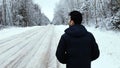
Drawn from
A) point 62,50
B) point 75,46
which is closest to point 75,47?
point 75,46

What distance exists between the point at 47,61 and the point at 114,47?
16.7 ft

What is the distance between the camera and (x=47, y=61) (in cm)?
1255

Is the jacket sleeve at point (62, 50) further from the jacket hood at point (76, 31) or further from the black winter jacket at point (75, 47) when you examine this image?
the jacket hood at point (76, 31)

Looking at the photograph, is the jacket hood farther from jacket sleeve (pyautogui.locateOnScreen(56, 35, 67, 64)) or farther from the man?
jacket sleeve (pyautogui.locateOnScreen(56, 35, 67, 64))

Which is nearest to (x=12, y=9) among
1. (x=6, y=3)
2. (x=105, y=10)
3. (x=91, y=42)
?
(x=6, y=3)

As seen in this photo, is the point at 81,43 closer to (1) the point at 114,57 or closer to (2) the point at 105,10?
(1) the point at 114,57

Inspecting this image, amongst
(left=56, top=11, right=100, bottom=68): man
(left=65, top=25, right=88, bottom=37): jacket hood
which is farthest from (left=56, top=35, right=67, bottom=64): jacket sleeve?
(left=65, top=25, right=88, bottom=37): jacket hood

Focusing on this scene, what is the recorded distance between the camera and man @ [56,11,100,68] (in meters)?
4.73

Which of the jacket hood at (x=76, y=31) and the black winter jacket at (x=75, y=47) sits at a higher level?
the jacket hood at (x=76, y=31)

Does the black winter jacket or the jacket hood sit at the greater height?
the jacket hood

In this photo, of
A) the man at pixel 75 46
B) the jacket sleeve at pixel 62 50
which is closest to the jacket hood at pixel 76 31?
the man at pixel 75 46

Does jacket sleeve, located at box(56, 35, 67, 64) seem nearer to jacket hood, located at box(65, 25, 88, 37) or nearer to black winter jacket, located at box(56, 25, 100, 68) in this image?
black winter jacket, located at box(56, 25, 100, 68)

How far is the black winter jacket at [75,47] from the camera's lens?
4.72 m

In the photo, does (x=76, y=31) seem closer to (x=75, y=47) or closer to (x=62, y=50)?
(x=75, y=47)
